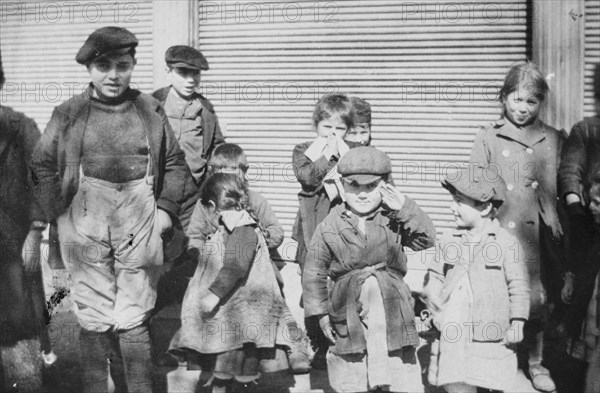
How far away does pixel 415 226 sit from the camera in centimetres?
379

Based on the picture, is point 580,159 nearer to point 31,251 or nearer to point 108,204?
point 108,204

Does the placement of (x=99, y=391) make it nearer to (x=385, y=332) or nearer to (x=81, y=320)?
(x=81, y=320)

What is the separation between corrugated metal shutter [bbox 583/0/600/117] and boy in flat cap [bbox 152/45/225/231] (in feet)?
9.27

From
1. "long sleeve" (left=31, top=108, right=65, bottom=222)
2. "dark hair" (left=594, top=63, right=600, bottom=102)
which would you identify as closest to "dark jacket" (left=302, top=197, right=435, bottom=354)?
"long sleeve" (left=31, top=108, right=65, bottom=222)

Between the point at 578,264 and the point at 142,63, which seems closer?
the point at 578,264

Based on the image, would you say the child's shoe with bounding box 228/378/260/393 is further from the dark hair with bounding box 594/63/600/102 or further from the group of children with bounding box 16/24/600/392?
the dark hair with bounding box 594/63/600/102

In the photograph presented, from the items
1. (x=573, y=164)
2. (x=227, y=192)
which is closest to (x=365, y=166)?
(x=227, y=192)

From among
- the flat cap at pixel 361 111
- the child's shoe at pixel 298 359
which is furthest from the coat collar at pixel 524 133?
the child's shoe at pixel 298 359

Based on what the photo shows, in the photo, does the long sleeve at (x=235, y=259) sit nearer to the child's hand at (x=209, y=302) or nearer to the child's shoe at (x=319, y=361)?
the child's hand at (x=209, y=302)

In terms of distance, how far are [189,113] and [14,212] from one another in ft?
4.75

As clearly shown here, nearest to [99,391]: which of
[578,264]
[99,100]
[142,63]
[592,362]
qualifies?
[99,100]

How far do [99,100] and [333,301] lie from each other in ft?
5.85

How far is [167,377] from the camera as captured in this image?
14.9 feet

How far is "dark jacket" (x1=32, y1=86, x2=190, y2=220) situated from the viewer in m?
3.94
